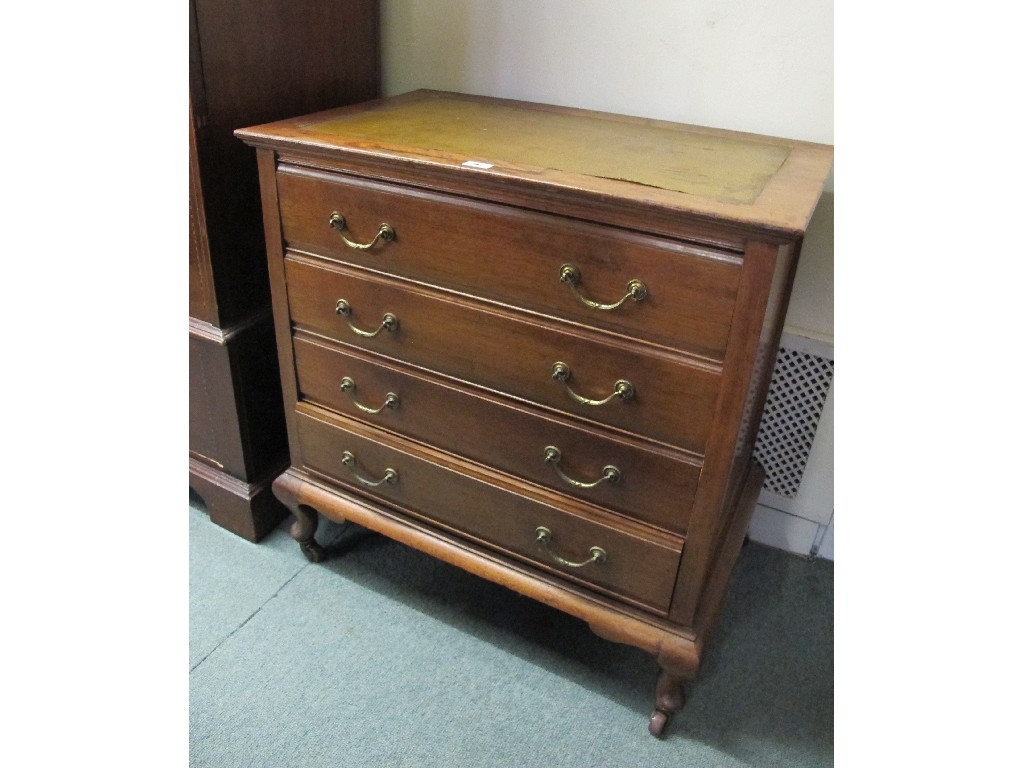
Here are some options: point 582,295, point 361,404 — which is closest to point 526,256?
point 582,295

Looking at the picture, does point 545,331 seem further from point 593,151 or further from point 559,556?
point 559,556

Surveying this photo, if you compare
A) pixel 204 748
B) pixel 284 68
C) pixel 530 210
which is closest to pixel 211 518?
pixel 204 748

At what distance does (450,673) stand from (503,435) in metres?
0.46

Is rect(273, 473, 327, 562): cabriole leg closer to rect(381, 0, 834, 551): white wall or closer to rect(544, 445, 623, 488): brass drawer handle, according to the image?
rect(544, 445, 623, 488): brass drawer handle

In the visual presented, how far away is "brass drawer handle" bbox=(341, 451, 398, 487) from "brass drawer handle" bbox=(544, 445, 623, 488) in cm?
31

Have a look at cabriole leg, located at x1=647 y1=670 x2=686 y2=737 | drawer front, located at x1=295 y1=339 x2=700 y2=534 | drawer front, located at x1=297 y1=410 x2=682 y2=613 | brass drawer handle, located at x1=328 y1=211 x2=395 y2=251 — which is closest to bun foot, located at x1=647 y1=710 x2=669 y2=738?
cabriole leg, located at x1=647 y1=670 x2=686 y2=737

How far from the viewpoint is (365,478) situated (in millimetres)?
1318

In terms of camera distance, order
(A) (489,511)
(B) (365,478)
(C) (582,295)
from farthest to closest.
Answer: (B) (365,478) < (A) (489,511) < (C) (582,295)

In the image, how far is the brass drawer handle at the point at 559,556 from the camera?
3.70 ft

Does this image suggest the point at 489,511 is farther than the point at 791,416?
No

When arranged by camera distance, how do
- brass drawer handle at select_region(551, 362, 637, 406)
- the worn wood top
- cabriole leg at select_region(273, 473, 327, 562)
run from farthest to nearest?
cabriole leg at select_region(273, 473, 327, 562) < brass drawer handle at select_region(551, 362, 637, 406) < the worn wood top

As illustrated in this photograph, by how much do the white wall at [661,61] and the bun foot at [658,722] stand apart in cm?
59

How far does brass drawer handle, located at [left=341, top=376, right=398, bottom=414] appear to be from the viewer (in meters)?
1.20

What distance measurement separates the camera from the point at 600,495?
1098 mm
